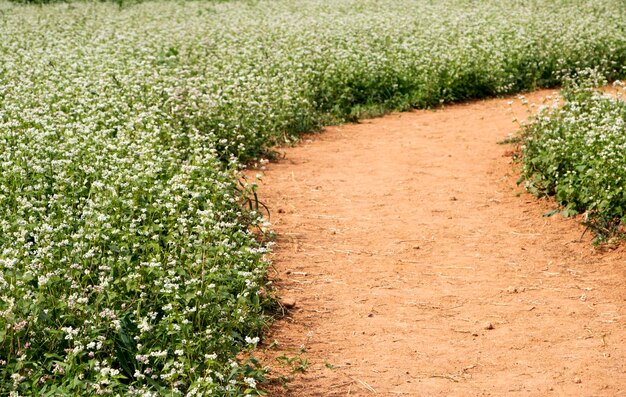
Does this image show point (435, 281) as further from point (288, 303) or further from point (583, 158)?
point (583, 158)

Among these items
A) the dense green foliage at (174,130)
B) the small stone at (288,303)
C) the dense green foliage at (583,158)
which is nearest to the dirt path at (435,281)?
the small stone at (288,303)

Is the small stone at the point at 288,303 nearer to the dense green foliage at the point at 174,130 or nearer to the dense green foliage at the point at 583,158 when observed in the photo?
the dense green foliage at the point at 174,130

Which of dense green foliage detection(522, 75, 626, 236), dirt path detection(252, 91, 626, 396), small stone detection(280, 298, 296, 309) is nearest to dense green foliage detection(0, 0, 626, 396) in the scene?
small stone detection(280, 298, 296, 309)

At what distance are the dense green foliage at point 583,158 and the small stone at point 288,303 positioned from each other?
2898 mm

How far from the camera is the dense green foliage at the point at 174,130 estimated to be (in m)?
4.97

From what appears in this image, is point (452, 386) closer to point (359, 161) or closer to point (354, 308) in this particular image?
point (354, 308)

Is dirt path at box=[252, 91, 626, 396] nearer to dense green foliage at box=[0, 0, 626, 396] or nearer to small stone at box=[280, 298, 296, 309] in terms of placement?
small stone at box=[280, 298, 296, 309]

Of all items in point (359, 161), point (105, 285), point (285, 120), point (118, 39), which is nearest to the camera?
point (105, 285)

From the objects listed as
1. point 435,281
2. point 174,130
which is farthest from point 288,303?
point 174,130

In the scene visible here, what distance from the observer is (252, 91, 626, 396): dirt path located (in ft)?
18.7

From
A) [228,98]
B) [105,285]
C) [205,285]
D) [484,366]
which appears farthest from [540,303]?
[228,98]

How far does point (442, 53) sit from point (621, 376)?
369 inches

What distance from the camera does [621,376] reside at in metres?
5.62

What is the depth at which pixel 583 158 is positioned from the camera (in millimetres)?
8234
